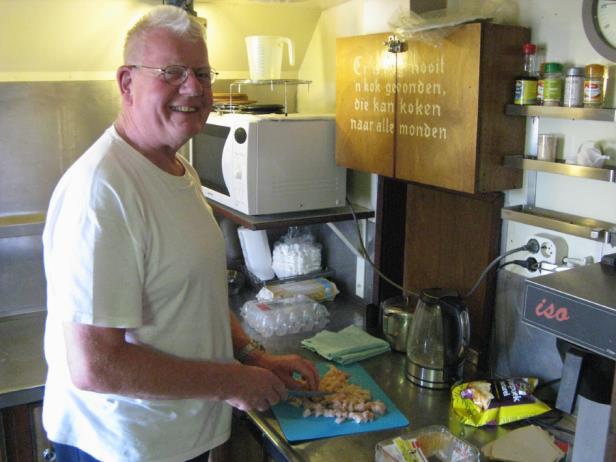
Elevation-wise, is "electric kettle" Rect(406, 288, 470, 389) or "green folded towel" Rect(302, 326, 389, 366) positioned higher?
"electric kettle" Rect(406, 288, 470, 389)

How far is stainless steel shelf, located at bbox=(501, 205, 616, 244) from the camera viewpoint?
1.40 meters

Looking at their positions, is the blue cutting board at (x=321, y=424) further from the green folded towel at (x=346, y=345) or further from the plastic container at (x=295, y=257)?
the plastic container at (x=295, y=257)

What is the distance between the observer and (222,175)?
2242 millimetres

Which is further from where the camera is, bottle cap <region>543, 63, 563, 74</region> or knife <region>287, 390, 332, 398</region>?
knife <region>287, 390, 332, 398</region>

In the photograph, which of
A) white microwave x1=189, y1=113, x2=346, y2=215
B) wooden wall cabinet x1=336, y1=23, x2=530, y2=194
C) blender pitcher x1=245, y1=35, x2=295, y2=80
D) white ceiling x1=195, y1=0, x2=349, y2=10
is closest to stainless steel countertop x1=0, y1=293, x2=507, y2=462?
white microwave x1=189, y1=113, x2=346, y2=215

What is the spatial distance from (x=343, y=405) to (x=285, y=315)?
1.96 feet

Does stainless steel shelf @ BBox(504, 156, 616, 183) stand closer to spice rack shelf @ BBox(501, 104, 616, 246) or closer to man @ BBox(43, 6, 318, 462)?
spice rack shelf @ BBox(501, 104, 616, 246)

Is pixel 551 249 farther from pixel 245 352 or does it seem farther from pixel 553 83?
pixel 245 352

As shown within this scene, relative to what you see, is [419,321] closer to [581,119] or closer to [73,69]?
[581,119]

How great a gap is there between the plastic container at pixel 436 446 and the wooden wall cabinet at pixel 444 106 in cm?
57

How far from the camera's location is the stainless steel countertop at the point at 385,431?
141 centimetres

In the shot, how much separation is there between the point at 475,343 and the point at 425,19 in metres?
0.89

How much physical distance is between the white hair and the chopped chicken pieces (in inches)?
35.2

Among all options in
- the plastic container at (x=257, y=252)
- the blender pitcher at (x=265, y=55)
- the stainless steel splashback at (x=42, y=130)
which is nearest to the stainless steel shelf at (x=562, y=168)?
the blender pitcher at (x=265, y=55)
